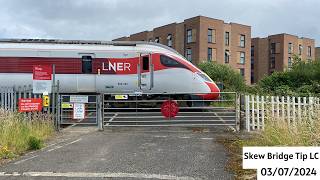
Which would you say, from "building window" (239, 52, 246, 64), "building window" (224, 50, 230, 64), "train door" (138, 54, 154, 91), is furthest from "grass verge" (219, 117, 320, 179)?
"building window" (239, 52, 246, 64)

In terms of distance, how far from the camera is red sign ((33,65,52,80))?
13617 mm

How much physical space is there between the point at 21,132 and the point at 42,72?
305 cm

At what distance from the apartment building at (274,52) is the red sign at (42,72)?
187ft

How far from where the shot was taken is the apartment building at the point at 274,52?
68.1m

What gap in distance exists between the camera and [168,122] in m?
15.7

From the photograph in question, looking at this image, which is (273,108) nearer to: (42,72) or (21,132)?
(21,132)

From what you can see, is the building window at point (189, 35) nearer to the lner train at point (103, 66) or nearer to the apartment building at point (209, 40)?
the apartment building at point (209, 40)

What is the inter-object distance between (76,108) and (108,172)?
725 cm

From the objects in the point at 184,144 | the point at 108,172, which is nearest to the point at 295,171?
the point at 108,172

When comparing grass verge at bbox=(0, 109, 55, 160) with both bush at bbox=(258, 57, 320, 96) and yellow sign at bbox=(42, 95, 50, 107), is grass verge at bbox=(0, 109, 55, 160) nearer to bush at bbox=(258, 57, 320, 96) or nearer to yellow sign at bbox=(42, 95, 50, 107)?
yellow sign at bbox=(42, 95, 50, 107)

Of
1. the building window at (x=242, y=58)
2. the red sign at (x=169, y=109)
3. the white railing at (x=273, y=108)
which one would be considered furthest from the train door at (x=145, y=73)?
the building window at (x=242, y=58)

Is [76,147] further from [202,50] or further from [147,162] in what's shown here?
[202,50]

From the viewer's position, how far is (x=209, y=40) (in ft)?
177

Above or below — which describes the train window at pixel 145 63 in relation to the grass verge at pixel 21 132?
above
